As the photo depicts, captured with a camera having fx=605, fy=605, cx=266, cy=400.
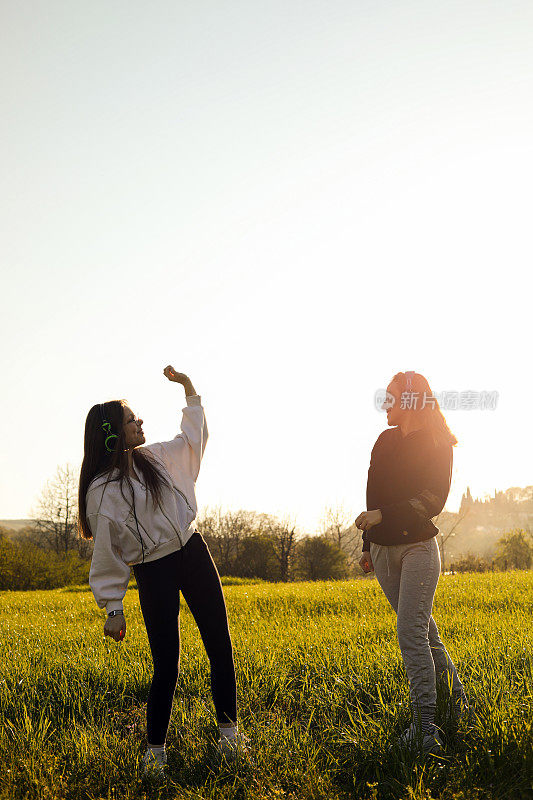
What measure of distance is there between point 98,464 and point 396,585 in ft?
6.94

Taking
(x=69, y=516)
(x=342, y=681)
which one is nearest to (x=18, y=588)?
(x=69, y=516)

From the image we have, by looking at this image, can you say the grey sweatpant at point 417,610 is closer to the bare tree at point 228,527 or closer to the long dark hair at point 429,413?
the long dark hair at point 429,413

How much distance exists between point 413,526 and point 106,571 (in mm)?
1932

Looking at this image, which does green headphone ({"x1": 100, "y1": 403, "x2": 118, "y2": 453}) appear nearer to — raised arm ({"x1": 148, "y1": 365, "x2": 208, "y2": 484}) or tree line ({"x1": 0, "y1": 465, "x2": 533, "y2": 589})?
raised arm ({"x1": 148, "y1": 365, "x2": 208, "y2": 484})

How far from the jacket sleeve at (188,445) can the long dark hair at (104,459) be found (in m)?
0.24

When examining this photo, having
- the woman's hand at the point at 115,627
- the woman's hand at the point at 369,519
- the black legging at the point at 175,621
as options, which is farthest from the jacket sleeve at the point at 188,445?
the woman's hand at the point at 369,519

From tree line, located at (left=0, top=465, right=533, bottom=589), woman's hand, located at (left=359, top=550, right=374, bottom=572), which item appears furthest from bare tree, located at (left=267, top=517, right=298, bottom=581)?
woman's hand, located at (left=359, top=550, right=374, bottom=572)

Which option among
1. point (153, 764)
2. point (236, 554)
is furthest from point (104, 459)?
point (236, 554)

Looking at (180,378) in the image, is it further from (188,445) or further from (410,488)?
(410,488)

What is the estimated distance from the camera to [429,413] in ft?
13.4

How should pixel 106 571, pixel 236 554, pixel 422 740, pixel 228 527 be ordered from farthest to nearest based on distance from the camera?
pixel 228 527
pixel 236 554
pixel 106 571
pixel 422 740

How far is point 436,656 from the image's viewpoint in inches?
163

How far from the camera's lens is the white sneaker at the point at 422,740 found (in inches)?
139

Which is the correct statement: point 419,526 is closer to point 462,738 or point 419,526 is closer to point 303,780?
point 462,738
